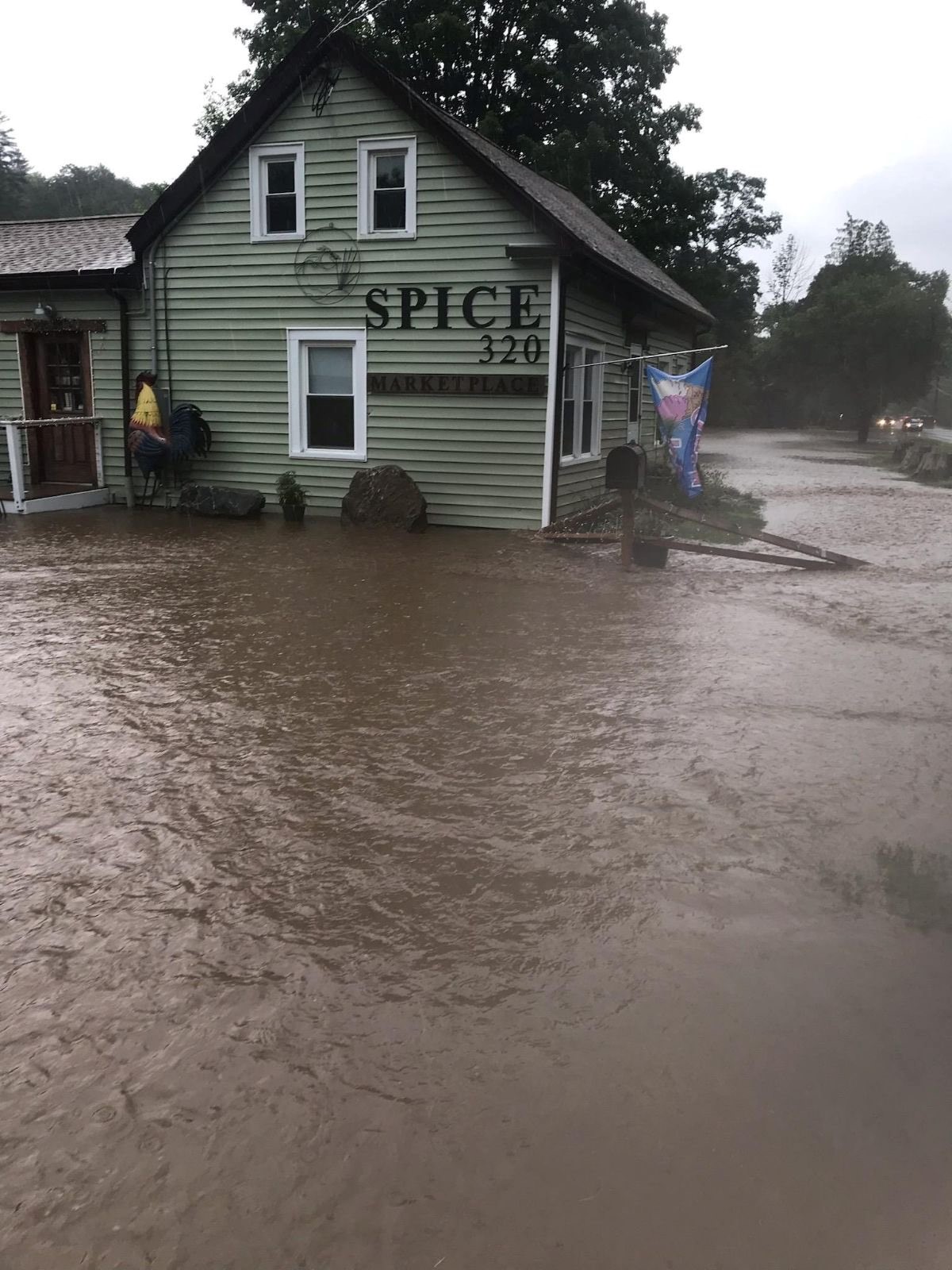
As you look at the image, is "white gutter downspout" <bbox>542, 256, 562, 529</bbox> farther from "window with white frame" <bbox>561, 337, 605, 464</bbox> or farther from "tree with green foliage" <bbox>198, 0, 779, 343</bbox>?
"tree with green foliage" <bbox>198, 0, 779, 343</bbox>

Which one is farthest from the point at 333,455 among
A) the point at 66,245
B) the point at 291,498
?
the point at 66,245

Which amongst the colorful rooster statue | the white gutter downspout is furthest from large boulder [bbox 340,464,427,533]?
the colorful rooster statue

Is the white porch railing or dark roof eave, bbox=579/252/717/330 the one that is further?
the white porch railing

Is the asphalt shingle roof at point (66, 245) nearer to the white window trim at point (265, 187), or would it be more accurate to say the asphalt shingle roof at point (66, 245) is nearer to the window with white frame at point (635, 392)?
the white window trim at point (265, 187)

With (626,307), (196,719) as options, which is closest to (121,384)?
(626,307)

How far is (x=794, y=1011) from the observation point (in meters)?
3.50

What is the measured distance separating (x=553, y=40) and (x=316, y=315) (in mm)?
22572

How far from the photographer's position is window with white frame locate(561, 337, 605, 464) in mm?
14742

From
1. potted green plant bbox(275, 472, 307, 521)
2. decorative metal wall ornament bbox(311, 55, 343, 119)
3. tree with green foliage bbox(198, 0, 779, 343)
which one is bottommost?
potted green plant bbox(275, 472, 307, 521)

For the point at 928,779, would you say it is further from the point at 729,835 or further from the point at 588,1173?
the point at 588,1173

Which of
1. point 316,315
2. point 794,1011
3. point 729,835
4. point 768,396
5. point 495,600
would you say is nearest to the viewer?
point 794,1011

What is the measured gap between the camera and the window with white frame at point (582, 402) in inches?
580

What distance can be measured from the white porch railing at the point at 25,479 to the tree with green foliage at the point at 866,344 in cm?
3905

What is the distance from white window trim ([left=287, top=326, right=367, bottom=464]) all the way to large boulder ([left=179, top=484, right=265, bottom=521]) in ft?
2.88
